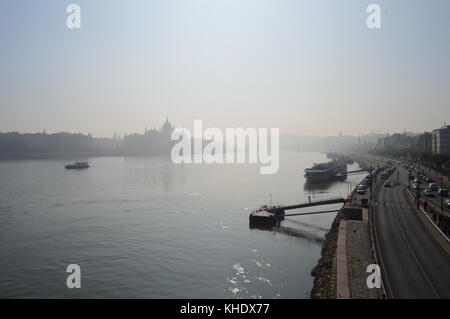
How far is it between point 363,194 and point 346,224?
50.6 ft

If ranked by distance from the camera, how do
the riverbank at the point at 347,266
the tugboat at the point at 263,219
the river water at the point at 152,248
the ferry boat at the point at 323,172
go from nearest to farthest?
the riverbank at the point at 347,266 < the river water at the point at 152,248 < the tugboat at the point at 263,219 < the ferry boat at the point at 323,172

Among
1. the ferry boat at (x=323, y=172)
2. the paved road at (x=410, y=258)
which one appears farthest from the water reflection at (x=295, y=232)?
the ferry boat at (x=323, y=172)

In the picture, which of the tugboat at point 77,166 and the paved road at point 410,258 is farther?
the tugboat at point 77,166

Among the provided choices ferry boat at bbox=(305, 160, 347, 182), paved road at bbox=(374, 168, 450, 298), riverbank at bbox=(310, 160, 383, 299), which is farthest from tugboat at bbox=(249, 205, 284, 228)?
ferry boat at bbox=(305, 160, 347, 182)

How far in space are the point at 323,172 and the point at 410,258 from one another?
53445 mm

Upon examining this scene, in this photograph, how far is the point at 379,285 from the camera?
43.2 feet

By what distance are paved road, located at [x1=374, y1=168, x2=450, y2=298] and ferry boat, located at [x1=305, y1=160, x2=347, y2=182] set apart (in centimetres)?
3992

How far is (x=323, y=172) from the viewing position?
68.4 meters

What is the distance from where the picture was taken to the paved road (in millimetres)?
12812

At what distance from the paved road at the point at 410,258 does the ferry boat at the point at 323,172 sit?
3992cm

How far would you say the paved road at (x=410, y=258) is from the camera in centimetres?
1281

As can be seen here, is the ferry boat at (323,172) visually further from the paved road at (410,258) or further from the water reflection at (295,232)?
the paved road at (410,258)

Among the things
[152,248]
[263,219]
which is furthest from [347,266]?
[263,219]
